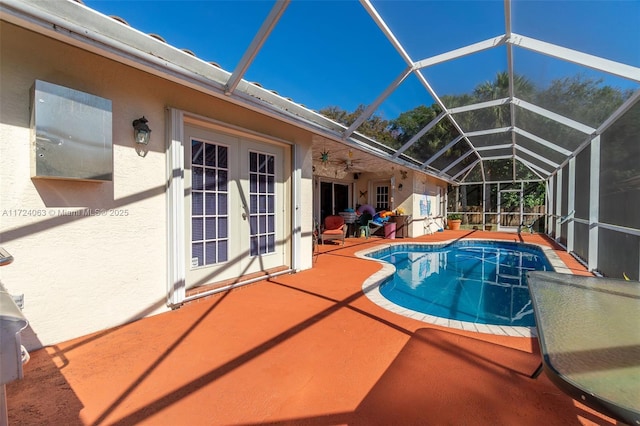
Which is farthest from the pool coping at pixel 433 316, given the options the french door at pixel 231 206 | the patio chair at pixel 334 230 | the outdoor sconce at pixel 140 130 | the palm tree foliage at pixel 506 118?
the outdoor sconce at pixel 140 130

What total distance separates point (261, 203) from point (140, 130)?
2.22m

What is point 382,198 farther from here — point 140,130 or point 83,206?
point 83,206

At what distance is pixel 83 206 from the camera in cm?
278

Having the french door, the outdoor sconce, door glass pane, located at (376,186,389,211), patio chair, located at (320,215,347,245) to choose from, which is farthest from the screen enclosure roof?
A: door glass pane, located at (376,186,389,211)

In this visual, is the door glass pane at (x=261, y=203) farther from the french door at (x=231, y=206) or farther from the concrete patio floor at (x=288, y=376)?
the concrete patio floor at (x=288, y=376)

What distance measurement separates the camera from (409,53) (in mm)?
4656

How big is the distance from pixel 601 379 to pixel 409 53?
4.93 metres

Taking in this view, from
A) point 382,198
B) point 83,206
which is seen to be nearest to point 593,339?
point 83,206

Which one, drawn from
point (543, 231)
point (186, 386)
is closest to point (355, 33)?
point (186, 386)

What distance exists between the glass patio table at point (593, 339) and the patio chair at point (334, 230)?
7.08 metres

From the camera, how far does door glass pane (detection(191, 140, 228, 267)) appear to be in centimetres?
391

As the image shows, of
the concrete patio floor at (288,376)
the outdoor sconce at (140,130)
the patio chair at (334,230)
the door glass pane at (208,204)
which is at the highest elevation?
the outdoor sconce at (140,130)

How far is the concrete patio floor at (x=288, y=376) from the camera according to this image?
5.83 feet

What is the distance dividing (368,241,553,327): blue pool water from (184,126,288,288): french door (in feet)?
7.77
